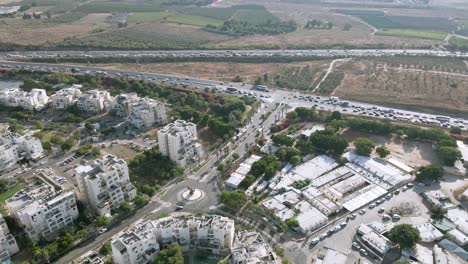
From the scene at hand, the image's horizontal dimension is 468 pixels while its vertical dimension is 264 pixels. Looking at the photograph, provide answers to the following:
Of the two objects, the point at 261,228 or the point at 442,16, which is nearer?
the point at 261,228

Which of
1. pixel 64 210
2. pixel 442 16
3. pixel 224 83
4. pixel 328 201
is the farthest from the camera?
pixel 442 16

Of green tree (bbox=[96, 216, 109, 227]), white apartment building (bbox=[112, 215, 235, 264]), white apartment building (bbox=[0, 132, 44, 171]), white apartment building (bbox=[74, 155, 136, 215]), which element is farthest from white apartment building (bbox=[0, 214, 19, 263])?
white apartment building (bbox=[0, 132, 44, 171])

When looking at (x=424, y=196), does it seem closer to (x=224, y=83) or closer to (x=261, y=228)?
(x=261, y=228)

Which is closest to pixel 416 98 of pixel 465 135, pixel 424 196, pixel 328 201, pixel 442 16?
pixel 465 135

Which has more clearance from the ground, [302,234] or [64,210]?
[64,210]

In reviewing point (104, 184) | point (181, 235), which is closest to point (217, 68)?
point (104, 184)

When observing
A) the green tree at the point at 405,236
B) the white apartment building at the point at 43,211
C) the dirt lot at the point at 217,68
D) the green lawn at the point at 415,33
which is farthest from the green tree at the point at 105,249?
the green lawn at the point at 415,33

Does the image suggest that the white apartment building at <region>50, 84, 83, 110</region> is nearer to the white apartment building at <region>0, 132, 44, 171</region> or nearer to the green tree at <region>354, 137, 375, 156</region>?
the white apartment building at <region>0, 132, 44, 171</region>
